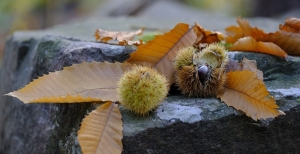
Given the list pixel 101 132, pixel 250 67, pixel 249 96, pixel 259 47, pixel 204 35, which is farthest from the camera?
pixel 204 35

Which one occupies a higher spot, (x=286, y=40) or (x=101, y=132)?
(x=286, y=40)

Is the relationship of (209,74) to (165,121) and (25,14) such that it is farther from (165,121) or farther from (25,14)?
(25,14)

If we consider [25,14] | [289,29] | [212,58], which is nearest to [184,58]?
[212,58]

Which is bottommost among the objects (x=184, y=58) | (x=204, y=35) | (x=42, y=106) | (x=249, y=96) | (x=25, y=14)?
(x=42, y=106)

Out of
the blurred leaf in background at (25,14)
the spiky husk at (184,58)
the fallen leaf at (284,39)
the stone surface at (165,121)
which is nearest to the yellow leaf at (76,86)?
the stone surface at (165,121)

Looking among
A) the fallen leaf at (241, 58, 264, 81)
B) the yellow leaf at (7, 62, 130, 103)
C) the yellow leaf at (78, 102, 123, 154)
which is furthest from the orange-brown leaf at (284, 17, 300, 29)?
the yellow leaf at (78, 102, 123, 154)

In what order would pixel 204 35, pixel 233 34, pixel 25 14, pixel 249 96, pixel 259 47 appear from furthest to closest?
pixel 25 14 < pixel 233 34 < pixel 204 35 < pixel 259 47 < pixel 249 96

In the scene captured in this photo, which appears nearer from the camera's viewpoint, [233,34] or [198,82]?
[198,82]
